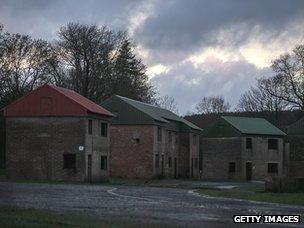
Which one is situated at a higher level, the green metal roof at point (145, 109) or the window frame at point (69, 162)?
the green metal roof at point (145, 109)

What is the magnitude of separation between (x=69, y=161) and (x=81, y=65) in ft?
108

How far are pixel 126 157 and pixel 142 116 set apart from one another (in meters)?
5.25

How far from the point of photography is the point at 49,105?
5641cm

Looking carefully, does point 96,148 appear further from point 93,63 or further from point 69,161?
point 93,63

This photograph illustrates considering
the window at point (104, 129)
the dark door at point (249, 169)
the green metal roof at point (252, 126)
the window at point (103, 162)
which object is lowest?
the dark door at point (249, 169)

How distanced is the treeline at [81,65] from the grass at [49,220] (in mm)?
56312

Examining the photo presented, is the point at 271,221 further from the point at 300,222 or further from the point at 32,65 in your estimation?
the point at 32,65

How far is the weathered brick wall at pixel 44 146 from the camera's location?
183 ft

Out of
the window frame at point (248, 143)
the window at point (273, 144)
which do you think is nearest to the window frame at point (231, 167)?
the window frame at point (248, 143)

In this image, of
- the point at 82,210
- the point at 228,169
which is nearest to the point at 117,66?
the point at 228,169

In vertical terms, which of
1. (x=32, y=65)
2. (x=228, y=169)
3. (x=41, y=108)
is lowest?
(x=228, y=169)

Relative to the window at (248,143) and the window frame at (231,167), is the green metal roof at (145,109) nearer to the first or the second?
the window frame at (231,167)

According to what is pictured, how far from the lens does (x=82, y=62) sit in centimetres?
8681

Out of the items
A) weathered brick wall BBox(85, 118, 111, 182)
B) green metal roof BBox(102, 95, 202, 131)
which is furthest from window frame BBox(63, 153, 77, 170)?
green metal roof BBox(102, 95, 202, 131)
